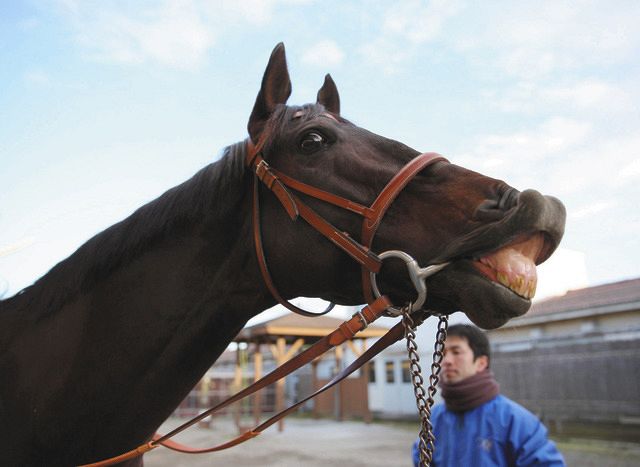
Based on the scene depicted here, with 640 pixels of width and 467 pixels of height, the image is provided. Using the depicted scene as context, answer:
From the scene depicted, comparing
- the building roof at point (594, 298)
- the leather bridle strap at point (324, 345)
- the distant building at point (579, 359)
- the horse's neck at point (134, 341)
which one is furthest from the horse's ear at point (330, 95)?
the building roof at point (594, 298)

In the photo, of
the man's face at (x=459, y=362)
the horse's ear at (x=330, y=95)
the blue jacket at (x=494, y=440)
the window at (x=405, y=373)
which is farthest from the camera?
the window at (x=405, y=373)

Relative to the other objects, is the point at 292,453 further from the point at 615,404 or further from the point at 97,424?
the point at 97,424

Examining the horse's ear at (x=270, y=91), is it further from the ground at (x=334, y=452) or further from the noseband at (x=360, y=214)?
the ground at (x=334, y=452)

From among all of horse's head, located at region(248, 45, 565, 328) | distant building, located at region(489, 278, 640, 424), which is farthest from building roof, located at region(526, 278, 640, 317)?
horse's head, located at region(248, 45, 565, 328)

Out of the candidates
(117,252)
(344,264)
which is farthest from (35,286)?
(344,264)

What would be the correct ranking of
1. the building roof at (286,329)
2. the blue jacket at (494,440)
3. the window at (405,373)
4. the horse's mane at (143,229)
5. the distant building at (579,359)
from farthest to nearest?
the window at (405,373) → the building roof at (286,329) → the distant building at (579,359) → the blue jacket at (494,440) → the horse's mane at (143,229)

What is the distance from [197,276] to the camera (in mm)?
1755

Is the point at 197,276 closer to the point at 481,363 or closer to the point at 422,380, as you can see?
the point at 422,380

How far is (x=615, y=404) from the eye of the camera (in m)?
11.6

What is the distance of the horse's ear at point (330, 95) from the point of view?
230cm

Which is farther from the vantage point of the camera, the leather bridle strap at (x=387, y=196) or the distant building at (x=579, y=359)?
the distant building at (x=579, y=359)

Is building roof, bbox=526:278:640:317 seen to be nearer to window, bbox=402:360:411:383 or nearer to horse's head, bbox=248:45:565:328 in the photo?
window, bbox=402:360:411:383

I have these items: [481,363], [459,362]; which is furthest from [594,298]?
[459,362]

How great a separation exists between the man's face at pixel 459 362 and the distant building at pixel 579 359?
32.1ft
